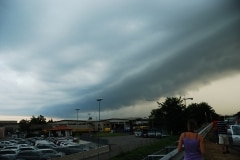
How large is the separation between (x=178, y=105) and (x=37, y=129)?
4727 inches

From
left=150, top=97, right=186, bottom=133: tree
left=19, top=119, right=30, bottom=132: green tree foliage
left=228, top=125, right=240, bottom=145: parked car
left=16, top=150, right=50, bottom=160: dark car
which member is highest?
left=19, top=119, right=30, bottom=132: green tree foliage

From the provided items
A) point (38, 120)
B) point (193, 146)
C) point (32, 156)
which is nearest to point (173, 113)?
point (32, 156)

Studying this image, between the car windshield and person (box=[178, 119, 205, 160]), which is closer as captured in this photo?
person (box=[178, 119, 205, 160])

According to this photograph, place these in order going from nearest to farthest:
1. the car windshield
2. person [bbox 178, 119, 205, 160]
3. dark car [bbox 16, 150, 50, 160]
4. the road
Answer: person [bbox 178, 119, 205, 160]
the car windshield
dark car [bbox 16, 150, 50, 160]
the road

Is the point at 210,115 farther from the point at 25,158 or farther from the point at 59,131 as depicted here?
the point at 25,158

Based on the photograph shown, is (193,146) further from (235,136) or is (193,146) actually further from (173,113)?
(173,113)

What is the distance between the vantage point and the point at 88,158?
1332 inches

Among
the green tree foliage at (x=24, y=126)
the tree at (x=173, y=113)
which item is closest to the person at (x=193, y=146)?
the tree at (x=173, y=113)

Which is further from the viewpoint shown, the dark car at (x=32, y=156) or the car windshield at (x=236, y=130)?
the dark car at (x=32, y=156)

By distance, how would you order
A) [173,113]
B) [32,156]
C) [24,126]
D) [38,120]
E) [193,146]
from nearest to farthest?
[193,146] → [32,156] → [173,113] → [24,126] → [38,120]

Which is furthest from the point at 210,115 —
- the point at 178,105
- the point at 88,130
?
the point at 178,105

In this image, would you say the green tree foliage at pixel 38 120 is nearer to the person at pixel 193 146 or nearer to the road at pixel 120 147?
the road at pixel 120 147

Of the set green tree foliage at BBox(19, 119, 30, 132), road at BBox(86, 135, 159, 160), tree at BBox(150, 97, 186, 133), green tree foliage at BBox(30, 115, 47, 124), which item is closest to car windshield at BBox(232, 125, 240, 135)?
road at BBox(86, 135, 159, 160)

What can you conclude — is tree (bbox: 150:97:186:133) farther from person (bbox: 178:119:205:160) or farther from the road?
person (bbox: 178:119:205:160)
